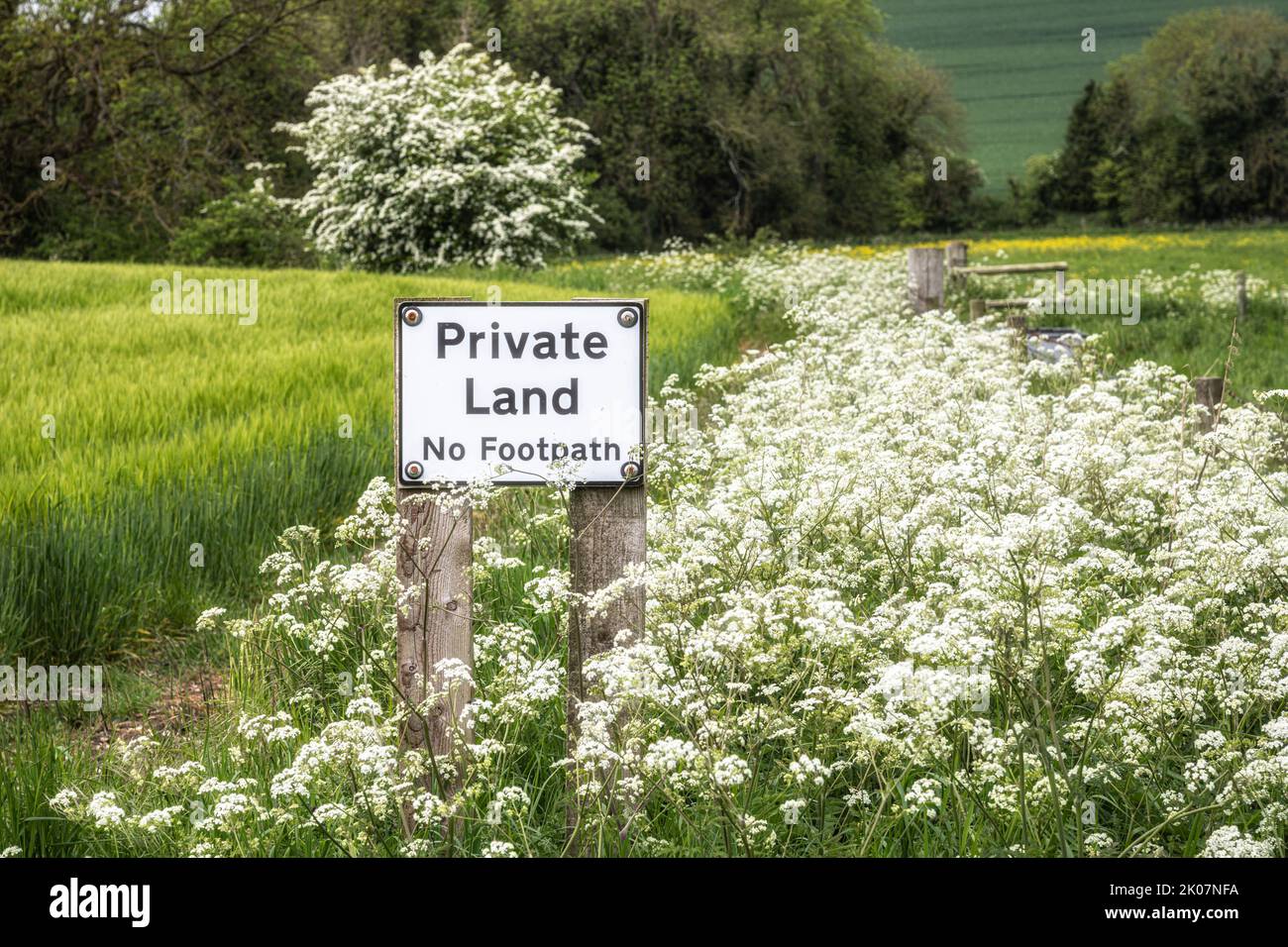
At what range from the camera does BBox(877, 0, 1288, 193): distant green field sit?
122 meters

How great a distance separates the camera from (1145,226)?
2372 inches

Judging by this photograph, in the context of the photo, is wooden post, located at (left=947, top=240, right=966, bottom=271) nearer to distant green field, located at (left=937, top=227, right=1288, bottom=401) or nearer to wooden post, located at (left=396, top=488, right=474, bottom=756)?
distant green field, located at (left=937, top=227, right=1288, bottom=401)

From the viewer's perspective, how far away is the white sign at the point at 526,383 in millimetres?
3311

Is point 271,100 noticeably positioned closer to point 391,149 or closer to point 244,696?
point 391,149

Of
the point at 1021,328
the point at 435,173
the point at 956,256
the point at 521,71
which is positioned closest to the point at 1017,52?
the point at 521,71

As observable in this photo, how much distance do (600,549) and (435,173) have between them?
2284 centimetres

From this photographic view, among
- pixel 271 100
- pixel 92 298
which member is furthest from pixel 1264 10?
pixel 92 298

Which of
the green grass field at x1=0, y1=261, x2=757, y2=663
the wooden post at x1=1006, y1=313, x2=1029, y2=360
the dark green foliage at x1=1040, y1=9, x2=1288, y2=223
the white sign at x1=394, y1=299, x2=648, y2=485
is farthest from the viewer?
the dark green foliage at x1=1040, y1=9, x2=1288, y2=223

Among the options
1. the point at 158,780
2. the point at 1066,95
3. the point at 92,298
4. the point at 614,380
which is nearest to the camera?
the point at 614,380

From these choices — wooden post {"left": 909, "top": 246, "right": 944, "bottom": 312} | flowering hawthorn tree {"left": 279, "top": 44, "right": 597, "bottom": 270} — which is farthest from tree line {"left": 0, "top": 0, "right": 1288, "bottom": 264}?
wooden post {"left": 909, "top": 246, "right": 944, "bottom": 312}

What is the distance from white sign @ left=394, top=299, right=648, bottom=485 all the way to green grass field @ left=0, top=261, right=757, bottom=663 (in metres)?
2.67

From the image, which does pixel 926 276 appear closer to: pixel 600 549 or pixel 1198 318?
pixel 1198 318

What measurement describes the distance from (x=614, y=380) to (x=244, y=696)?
1.96 m

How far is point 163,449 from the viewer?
7008 mm
